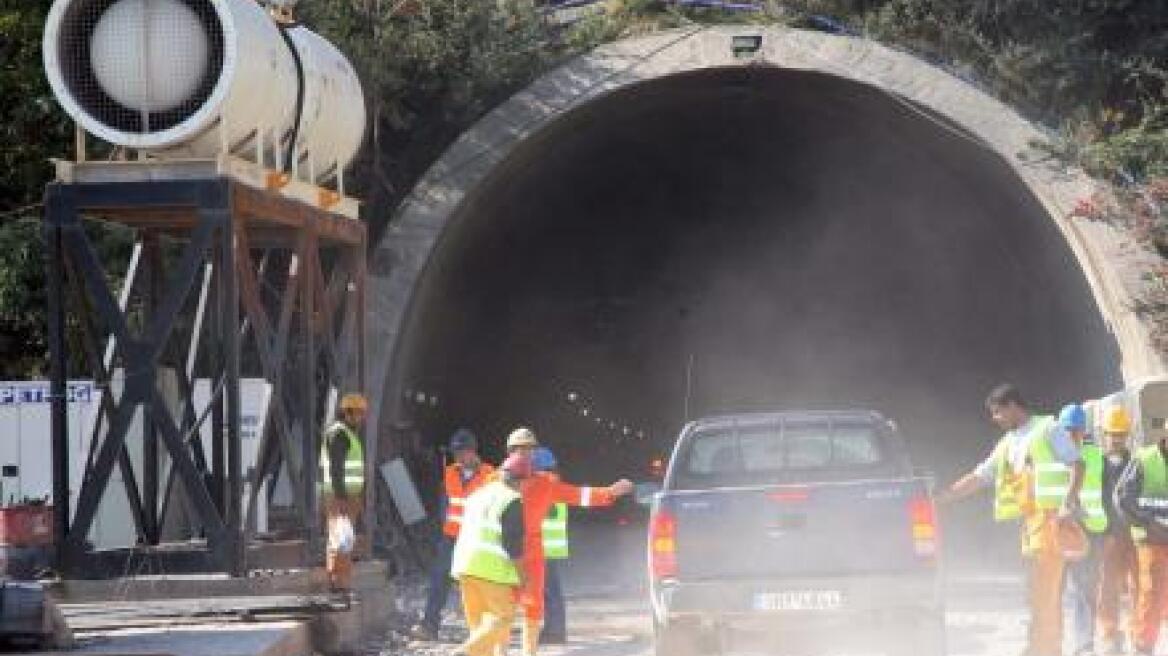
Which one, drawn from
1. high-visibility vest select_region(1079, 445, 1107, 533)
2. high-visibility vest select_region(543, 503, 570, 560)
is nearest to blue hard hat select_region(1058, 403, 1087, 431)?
high-visibility vest select_region(1079, 445, 1107, 533)

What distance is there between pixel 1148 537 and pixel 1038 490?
159 centimetres

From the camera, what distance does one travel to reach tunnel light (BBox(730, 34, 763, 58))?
2242 cm

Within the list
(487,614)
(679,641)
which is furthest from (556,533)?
(487,614)

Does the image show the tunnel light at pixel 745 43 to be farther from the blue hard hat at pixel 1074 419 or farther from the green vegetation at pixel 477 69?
the blue hard hat at pixel 1074 419

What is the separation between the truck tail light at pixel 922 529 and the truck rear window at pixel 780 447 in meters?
0.87

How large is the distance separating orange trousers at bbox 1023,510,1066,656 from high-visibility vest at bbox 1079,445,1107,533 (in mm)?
1229

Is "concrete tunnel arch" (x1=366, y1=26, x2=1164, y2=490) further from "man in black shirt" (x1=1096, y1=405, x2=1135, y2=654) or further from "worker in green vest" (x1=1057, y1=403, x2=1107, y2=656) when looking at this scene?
"worker in green vest" (x1=1057, y1=403, x2=1107, y2=656)

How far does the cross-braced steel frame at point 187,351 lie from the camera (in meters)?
13.5

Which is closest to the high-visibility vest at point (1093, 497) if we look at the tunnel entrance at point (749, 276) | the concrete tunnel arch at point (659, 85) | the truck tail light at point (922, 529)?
the truck tail light at point (922, 529)

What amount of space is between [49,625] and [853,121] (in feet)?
57.7

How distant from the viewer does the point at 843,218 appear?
31031 mm

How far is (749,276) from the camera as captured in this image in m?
34.2

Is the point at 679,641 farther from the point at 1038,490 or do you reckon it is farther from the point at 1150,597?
the point at 1150,597

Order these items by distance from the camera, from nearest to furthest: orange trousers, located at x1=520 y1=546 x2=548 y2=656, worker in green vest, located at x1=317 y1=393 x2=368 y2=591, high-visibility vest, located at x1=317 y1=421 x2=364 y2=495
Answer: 1. orange trousers, located at x1=520 y1=546 x2=548 y2=656
2. worker in green vest, located at x1=317 y1=393 x2=368 y2=591
3. high-visibility vest, located at x1=317 y1=421 x2=364 y2=495
